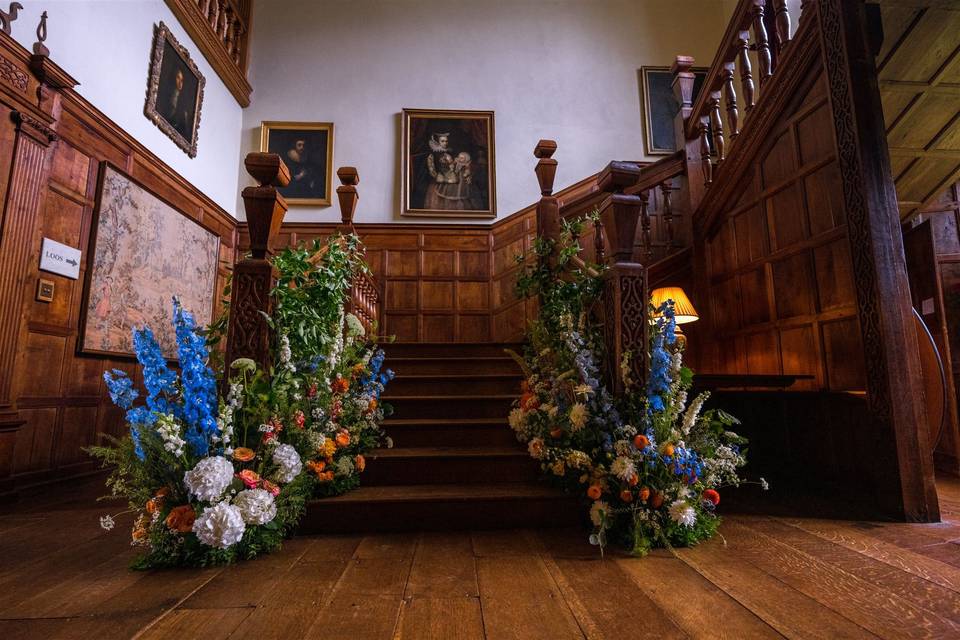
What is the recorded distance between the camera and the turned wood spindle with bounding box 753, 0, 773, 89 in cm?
304

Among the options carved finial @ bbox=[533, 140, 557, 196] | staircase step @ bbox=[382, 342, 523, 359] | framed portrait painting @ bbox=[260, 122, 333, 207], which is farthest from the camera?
framed portrait painting @ bbox=[260, 122, 333, 207]

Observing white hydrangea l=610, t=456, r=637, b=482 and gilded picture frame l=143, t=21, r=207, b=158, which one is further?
gilded picture frame l=143, t=21, r=207, b=158

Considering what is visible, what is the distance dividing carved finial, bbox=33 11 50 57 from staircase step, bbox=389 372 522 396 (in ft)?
9.46

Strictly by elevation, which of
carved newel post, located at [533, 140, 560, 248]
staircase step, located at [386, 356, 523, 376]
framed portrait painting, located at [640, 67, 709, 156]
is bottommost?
staircase step, located at [386, 356, 523, 376]

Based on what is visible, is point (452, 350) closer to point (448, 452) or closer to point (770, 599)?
point (448, 452)

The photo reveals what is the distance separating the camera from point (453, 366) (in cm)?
365

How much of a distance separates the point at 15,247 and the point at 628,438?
11.2ft

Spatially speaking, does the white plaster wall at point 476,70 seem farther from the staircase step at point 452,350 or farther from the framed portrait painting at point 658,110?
the staircase step at point 452,350

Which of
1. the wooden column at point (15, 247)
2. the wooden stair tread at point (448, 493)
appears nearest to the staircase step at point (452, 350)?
the wooden stair tread at point (448, 493)

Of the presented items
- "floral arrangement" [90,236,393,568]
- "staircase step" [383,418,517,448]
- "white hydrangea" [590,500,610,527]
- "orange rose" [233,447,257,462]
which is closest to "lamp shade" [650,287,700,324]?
"staircase step" [383,418,517,448]

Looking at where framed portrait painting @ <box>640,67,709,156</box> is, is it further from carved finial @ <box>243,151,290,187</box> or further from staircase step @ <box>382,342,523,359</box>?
carved finial @ <box>243,151,290,187</box>

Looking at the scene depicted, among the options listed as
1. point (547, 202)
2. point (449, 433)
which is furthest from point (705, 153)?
point (449, 433)

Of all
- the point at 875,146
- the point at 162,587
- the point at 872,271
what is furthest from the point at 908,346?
the point at 162,587

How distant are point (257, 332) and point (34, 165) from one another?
2.25 metres
